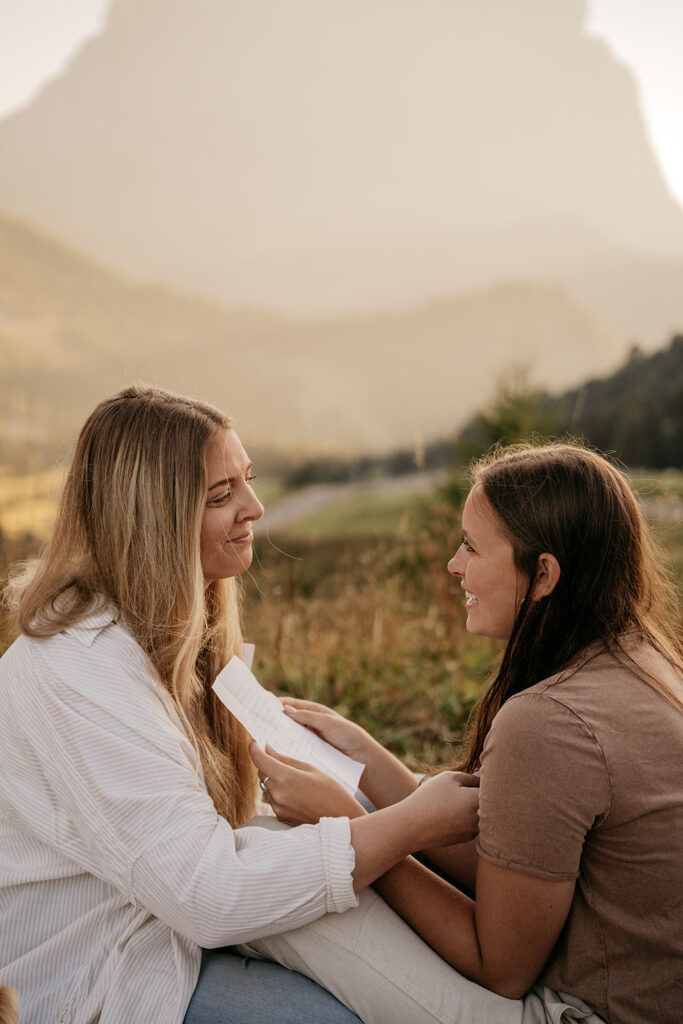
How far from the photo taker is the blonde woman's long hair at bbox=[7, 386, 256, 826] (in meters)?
1.94

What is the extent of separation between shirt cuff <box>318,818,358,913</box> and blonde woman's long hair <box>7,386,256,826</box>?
1.42ft

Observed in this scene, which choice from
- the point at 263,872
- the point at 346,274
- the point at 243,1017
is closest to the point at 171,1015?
the point at 243,1017

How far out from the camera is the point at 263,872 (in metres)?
1.63

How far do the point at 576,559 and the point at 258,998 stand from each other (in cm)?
110

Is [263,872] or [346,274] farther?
[346,274]

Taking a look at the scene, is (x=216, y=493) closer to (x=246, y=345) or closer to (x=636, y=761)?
(x=636, y=761)

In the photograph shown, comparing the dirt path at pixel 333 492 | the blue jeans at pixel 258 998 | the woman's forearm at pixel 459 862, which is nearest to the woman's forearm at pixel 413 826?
the blue jeans at pixel 258 998

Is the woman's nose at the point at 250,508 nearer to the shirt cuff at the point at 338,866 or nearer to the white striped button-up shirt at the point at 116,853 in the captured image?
the white striped button-up shirt at the point at 116,853

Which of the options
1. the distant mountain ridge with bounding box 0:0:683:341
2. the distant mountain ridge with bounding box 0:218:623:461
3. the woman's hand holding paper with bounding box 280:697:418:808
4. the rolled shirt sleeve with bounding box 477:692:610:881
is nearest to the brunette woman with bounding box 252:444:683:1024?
the rolled shirt sleeve with bounding box 477:692:610:881

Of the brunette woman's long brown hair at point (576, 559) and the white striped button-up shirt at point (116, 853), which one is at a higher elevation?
the brunette woman's long brown hair at point (576, 559)

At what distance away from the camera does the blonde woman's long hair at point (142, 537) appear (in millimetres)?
1938

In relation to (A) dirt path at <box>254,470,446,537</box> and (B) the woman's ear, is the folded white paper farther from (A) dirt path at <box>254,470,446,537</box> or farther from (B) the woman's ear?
(A) dirt path at <box>254,470,446,537</box>

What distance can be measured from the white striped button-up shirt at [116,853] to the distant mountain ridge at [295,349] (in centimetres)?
916

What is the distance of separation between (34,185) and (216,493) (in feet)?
36.5
